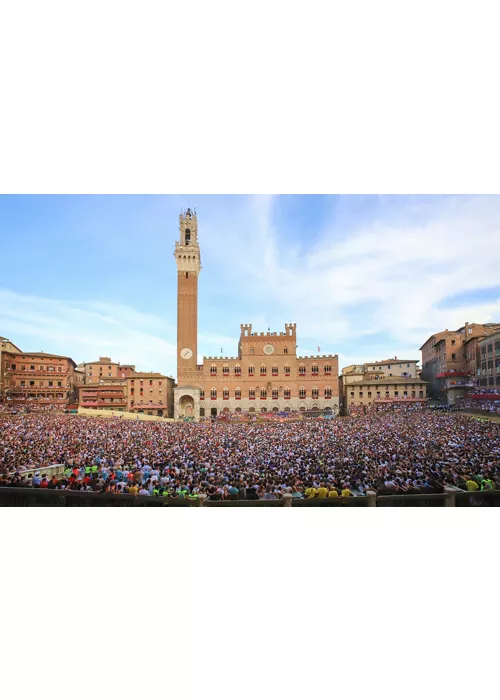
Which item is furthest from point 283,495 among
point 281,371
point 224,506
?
point 281,371

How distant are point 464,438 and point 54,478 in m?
9.33

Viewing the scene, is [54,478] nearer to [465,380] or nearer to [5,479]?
[5,479]

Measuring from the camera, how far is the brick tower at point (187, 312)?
2589cm

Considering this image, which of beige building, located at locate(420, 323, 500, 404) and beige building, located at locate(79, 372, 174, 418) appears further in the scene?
beige building, located at locate(79, 372, 174, 418)

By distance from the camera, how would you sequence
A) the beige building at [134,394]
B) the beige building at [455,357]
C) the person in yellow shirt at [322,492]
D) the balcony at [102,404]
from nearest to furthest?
the person in yellow shirt at [322,492], the beige building at [455,357], the balcony at [102,404], the beige building at [134,394]

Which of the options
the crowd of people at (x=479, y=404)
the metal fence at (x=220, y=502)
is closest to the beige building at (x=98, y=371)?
the metal fence at (x=220, y=502)

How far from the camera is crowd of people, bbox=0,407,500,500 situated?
618 cm

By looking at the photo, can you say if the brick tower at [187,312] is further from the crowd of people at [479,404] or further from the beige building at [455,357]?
the crowd of people at [479,404]

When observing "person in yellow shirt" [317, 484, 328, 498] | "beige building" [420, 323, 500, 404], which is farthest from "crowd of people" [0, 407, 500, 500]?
"beige building" [420, 323, 500, 404]

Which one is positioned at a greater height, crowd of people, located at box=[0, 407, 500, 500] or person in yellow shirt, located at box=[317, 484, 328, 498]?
crowd of people, located at box=[0, 407, 500, 500]

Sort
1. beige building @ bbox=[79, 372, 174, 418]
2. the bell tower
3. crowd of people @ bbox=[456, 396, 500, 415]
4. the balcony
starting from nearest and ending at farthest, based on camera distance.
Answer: crowd of people @ bbox=[456, 396, 500, 415]
the balcony
beige building @ bbox=[79, 372, 174, 418]
the bell tower

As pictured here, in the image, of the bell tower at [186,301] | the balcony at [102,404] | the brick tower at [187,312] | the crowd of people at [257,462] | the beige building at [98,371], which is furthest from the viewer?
the bell tower at [186,301]

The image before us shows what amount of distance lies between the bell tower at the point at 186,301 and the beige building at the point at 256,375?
0.08m

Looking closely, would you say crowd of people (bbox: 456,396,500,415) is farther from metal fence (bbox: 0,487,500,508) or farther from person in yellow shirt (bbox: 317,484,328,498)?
person in yellow shirt (bbox: 317,484,328,498)
